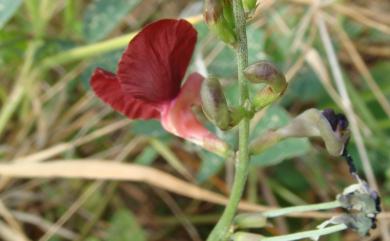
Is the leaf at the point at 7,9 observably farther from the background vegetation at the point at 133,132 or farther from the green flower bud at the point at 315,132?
the green flower bud at the point at 315,132

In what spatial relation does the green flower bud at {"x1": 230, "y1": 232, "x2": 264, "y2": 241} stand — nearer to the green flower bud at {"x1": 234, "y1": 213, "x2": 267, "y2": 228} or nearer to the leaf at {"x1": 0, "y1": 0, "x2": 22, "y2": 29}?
the green flower bud at {"x1": 234, "y1": 213, "x2": 267, "y2": 228}

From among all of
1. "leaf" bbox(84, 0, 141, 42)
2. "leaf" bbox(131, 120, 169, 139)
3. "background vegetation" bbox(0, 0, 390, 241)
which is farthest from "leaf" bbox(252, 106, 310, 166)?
"leaf" bbox(84, 0, 141, 42)

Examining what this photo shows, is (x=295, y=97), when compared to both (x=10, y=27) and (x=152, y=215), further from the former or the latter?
(x=10, y=27)

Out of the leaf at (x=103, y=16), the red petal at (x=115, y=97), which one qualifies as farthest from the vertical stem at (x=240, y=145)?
the leaf at (x=103, y=16)

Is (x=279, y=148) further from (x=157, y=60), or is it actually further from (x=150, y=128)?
(x=157, y=60)

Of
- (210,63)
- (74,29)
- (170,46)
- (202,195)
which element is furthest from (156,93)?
(74,29)

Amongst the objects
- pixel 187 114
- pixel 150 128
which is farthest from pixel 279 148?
Answer: pixel 187 114
